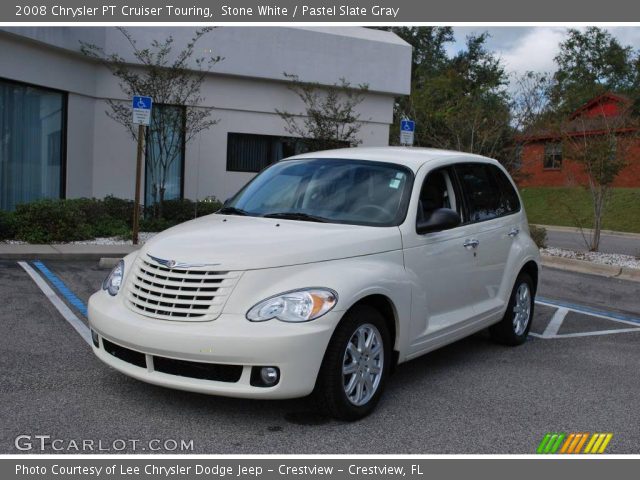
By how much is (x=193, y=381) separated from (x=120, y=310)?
29.1 inches

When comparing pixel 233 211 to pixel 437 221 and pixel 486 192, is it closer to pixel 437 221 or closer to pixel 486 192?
pixel 437 221

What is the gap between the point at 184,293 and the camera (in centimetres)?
431

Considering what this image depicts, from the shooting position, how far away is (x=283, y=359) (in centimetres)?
410

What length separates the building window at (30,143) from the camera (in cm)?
1412

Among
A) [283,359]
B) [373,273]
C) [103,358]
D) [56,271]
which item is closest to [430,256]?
[373,273]

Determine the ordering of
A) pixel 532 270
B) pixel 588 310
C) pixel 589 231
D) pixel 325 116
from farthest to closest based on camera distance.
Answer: pixel 589 231, pixel 325 116, pixel 588 310, pixel 532 270

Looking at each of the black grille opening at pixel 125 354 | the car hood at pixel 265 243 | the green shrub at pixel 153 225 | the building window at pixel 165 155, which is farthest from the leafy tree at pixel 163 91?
the black grille opening at pixel 125 354

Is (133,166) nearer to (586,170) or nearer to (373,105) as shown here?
(373,105)

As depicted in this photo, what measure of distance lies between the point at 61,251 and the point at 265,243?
7.47 metres

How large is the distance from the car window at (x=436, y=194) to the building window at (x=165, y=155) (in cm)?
1019

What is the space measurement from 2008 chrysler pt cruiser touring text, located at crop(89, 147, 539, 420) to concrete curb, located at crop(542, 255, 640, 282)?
685 cm

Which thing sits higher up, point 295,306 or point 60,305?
point 295,306

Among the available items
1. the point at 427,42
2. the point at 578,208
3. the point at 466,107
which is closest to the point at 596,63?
the point at 427,42

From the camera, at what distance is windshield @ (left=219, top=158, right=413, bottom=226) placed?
207 inches
